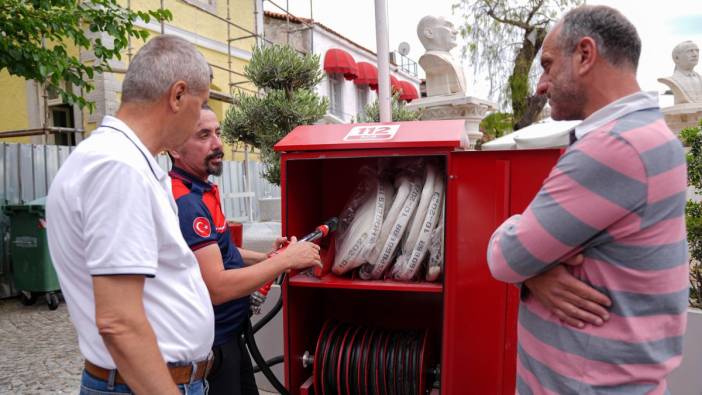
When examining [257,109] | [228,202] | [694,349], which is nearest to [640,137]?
[694,349]

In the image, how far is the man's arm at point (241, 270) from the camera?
1705mm

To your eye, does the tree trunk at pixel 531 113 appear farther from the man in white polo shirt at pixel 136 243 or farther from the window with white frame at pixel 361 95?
the man in white polo shirt at pixel 136 243

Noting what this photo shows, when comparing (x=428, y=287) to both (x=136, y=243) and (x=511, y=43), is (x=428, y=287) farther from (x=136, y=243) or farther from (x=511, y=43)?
(x=511, y=43)

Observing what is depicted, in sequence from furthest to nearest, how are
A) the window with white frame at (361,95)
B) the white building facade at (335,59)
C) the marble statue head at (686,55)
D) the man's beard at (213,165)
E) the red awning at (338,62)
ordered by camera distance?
the window with white frame at (361,95), the red awning at (338,62), the white building facade at (335,59), the marble statue head at (686,55), the man's beard at (213,165)

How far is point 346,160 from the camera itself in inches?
102

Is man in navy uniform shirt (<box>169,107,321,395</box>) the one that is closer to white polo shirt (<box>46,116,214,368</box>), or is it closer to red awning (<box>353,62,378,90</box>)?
white polo shirt (<box>46,116,214,368</box>)

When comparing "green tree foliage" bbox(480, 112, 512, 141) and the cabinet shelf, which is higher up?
"green tree foliage" bbox(480, 112, 512, 141)

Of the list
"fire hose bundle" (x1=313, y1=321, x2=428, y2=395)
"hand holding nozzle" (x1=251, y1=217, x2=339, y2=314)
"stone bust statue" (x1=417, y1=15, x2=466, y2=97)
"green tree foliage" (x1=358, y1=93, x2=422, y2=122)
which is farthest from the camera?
"stone bust statue" (x1=417, y1=15, x2=466, y2=97)

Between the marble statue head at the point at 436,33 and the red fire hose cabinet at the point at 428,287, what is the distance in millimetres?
4920

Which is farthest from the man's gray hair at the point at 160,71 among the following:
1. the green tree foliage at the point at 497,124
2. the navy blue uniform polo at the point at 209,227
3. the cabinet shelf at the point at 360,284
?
the green tree foliage at the point at 497,124

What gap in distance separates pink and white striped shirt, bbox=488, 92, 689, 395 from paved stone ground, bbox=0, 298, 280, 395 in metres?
2.64

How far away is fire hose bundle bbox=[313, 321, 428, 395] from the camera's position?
2170mm

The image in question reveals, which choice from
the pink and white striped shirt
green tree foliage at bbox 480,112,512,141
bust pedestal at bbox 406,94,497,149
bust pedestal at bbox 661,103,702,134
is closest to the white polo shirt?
the pink and white striped shirt

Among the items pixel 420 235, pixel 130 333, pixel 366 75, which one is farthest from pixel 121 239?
pixel 366 75
